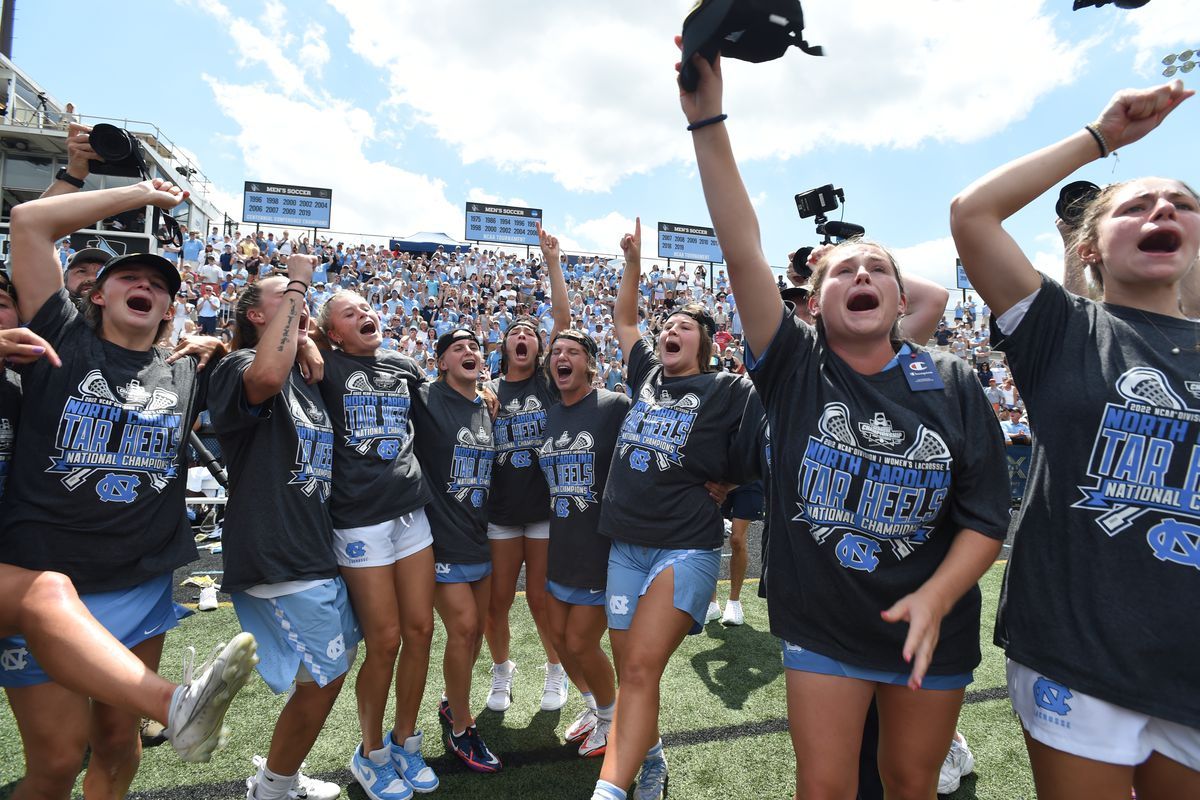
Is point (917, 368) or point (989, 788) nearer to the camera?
point (917, 368)

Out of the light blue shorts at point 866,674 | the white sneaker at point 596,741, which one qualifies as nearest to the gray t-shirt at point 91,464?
the white sneaker at point 596,741

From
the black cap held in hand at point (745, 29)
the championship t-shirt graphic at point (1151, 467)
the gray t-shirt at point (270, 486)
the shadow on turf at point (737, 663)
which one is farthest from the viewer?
the shadow on turf at point (737, 663)

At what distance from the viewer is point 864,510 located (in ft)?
6.18

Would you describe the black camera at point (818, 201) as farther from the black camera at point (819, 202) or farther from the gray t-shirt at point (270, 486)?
the gray t-shirt at point (270, 486)

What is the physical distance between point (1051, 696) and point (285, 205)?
3138 centimetres

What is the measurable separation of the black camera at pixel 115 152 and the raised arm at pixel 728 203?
243cm

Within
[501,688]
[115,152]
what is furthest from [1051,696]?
[115,152]

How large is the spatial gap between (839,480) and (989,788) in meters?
2.31

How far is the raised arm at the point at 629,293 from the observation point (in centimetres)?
354

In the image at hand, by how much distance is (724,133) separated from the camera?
1.80 m

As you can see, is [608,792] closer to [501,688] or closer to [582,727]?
[582,727]

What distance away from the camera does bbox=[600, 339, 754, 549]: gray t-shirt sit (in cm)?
292

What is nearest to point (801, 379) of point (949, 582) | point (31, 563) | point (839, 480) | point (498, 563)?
point (839, 480)

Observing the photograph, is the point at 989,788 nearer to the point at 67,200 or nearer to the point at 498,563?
the point at 498,563
